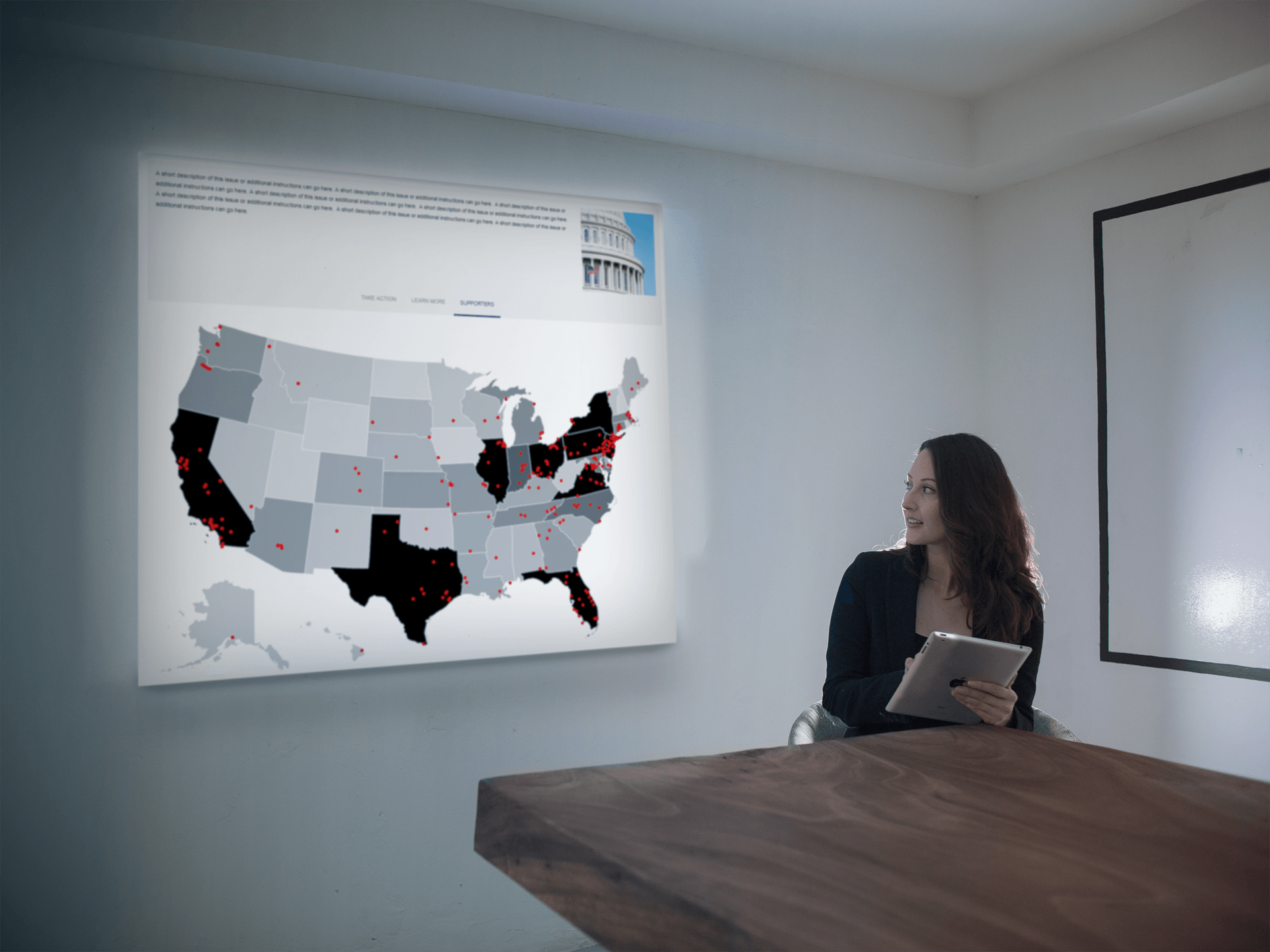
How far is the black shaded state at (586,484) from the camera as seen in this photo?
10.3ft

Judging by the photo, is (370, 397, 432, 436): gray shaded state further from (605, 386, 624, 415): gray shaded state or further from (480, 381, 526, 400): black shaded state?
(605, 386, 624, 415): gray shaded state

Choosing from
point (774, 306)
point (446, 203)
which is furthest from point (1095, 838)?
point (774, 306)

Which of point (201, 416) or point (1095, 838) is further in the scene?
point (201, 416)

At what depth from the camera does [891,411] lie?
3.91m

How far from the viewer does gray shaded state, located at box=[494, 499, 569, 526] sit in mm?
3020

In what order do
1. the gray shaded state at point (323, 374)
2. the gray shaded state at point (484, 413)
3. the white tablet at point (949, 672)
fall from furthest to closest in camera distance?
the gray shaded state at point (484, 413)
the gray shaded state at point (323, 374)
the white tablet at point (949, 672)

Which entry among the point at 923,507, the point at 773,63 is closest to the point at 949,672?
the point at 923,507

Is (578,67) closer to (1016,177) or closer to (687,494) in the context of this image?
(687,494)

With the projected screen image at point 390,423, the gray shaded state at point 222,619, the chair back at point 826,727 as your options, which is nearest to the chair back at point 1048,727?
the chair back at point 826,727

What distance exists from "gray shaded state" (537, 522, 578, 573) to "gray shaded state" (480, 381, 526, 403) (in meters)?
0.47

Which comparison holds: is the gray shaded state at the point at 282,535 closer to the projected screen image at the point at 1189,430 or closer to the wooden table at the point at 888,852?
the wooden table at the point at 888,852

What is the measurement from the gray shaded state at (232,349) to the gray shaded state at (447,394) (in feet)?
1.79

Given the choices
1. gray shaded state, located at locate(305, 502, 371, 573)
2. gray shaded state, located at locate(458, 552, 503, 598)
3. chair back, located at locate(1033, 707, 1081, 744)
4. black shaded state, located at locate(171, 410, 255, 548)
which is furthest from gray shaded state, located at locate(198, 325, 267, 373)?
chair back, located at locate(1033, 707, 1081, 744)

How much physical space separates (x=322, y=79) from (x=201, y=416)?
1.17m
